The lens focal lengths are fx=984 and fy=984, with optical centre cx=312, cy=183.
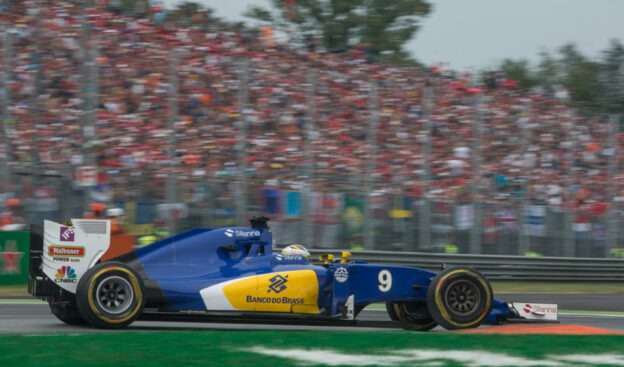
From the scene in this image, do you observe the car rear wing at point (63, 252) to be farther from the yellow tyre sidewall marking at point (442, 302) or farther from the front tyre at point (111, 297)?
the yellow tyre sidewall marking at point (442, 302)

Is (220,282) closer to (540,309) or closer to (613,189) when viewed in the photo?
(540,309)

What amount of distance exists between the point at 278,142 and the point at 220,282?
11.3 metres

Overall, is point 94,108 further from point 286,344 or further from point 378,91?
point 286,344

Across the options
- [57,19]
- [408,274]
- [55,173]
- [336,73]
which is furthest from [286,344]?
[336,73]

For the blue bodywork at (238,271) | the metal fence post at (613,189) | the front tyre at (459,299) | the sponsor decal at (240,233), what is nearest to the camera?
the blue bodywork at (238,271)

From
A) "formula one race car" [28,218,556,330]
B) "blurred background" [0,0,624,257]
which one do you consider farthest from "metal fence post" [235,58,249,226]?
"formula one race car" [28,218,556,330]

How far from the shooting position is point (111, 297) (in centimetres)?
952

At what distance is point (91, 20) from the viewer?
73.6ft

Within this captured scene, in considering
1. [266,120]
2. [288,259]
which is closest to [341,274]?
[288,259]

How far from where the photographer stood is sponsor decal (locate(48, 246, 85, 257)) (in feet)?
32.1

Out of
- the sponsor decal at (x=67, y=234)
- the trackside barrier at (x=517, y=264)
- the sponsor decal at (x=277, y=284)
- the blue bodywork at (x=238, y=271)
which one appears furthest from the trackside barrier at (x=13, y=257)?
the sponsor decal at (x=277, y=284)

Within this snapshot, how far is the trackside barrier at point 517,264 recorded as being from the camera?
18.7 metres

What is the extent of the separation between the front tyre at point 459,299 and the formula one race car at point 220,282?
10 millimetres

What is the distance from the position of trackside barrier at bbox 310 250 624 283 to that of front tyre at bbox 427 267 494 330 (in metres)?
8.06
